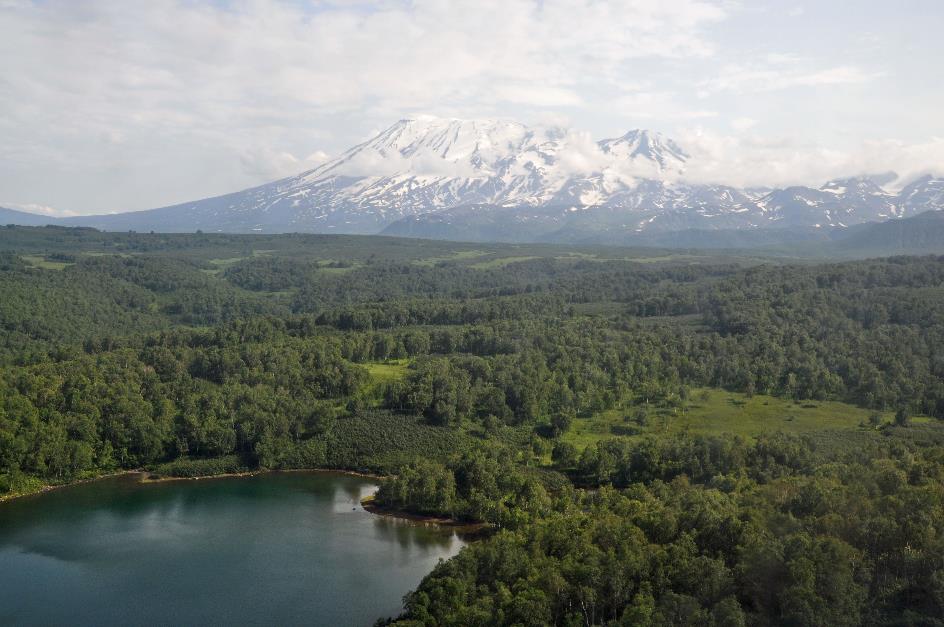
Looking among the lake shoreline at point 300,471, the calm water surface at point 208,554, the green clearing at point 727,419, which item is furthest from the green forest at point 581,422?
the calm water surface at point 208,554

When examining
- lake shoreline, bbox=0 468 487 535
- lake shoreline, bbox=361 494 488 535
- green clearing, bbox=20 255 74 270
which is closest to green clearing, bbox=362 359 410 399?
lake shoreline, bbox=0 468 487 535

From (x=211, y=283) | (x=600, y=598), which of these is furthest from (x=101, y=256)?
(x=600, y=598)

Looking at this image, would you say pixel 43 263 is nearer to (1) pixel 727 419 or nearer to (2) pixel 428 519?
(2) pixel 428 519

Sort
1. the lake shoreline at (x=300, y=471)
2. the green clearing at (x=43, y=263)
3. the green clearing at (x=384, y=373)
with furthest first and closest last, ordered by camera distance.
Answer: the green clearing at (x=43, y=263) < the green clearing at (x=384, y=373) < the lake shoreline at (x=300, y=471)

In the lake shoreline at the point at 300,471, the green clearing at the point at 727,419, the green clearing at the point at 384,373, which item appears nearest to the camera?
the lake shoreline at the point at 300,471

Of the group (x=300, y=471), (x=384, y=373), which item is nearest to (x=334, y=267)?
(x=384, y=373)

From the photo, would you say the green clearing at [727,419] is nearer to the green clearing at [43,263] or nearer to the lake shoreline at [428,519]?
A: the lake shoreline at [428,519]

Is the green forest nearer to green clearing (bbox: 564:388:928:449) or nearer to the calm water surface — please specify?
green clearing (bbox: 564:388:928:449)

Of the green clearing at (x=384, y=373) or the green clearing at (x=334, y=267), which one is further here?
the green clearing at (x=334, y=267)
